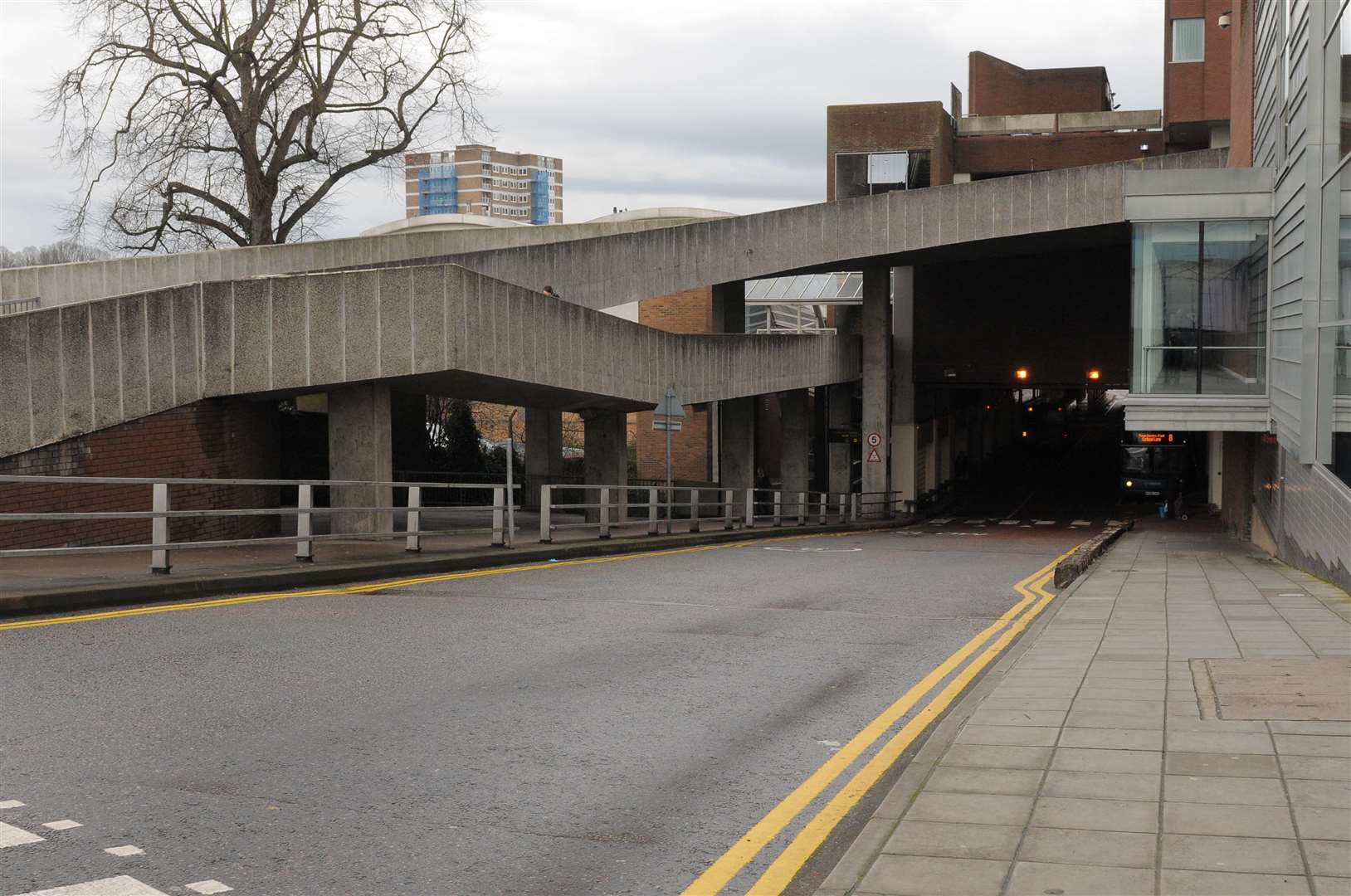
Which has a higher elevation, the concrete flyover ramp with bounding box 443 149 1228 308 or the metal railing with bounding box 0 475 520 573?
the concrete flyover ramp with bounding box 443 149 1228 308

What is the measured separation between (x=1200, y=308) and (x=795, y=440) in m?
24.1

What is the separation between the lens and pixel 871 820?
17.8ft

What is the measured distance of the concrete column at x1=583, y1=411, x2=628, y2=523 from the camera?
3170 centimetres

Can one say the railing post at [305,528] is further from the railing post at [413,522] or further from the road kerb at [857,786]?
the road kerb at [857,786]

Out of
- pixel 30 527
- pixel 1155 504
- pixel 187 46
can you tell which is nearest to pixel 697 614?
pixel 30 527

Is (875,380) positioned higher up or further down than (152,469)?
higher up

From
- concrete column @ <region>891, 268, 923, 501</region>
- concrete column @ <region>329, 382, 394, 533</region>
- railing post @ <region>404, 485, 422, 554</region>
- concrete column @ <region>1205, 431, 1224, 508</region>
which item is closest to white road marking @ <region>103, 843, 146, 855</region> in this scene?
railing post @ <region>404, 485, 422, 554</region>

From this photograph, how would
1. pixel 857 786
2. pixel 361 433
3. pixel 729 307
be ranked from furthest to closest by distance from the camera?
pixel 729 307, pixel 361 433, pixel 857 786

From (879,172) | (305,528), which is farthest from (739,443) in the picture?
(305,528)

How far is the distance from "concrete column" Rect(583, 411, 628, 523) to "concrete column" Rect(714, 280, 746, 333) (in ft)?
39.3

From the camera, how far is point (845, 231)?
3962 cm

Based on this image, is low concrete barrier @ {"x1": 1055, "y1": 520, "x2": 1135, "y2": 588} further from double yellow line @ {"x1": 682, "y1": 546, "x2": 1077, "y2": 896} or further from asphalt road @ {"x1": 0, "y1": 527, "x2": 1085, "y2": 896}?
double yellow line @ {"x1": 682, "y1": 546, "x2": 1077, "y2": 896}

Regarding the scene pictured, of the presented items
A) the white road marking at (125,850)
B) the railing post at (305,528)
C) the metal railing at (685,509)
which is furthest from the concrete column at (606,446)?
the white road marking at (125,850)

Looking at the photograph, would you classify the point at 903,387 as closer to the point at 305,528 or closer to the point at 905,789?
the point at 305,528
